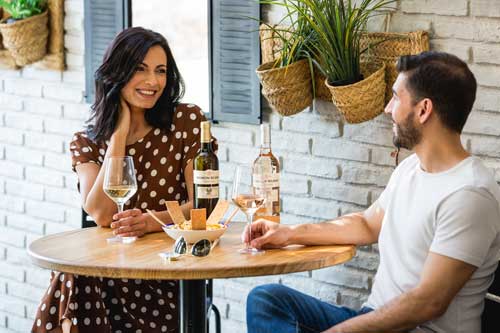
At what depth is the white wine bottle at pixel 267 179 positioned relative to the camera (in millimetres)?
2932

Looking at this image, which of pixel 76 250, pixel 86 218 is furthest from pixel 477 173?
pixel 86 218

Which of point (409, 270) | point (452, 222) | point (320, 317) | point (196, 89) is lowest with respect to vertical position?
point (320, 317)

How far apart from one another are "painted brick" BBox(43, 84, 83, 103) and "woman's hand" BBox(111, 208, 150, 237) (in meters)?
1.48

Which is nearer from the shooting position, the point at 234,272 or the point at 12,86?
the point at 234,272

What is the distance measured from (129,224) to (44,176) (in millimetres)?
1707

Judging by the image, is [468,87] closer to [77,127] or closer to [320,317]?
[320,317]

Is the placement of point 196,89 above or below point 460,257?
above

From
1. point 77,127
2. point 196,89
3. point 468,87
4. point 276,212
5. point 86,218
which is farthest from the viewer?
point 77,127

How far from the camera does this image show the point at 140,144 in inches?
130

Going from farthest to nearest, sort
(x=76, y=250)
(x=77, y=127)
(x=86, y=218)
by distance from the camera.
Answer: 1. (x=77, y=127)
2. (x=86, y=218)
3. (x=76, y=250)

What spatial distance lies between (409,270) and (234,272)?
18.5 inches

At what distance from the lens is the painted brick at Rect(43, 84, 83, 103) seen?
14.0 feet

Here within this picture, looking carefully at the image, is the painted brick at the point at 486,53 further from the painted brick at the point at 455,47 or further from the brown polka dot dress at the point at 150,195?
the brown polka dot dress at the point at 150,195

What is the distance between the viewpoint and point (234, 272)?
8.09 ft
